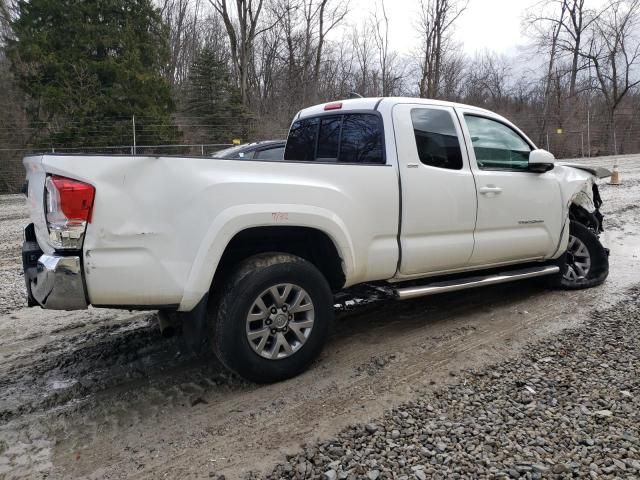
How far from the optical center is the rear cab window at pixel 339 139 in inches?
162

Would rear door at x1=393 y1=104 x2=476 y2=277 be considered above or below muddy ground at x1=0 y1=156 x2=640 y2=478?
above

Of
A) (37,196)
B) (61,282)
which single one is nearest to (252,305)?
(61,282)

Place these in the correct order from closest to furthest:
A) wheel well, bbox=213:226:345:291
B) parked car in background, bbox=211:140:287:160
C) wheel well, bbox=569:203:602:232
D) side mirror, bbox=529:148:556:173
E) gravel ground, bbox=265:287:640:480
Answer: gravel ground, bbox=265:287:640:480, wheel well, bbox=213:226:345:291, side mirror, bbox=529:148:556:173, wheel well, bbox=569:203:602:232, parked car in background, bbox=211:140:287:160

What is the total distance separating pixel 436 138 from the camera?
4.23 meters

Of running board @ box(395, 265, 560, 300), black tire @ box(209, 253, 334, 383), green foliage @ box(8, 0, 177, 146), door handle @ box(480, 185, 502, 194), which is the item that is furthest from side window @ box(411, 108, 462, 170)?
Answer: green foliage @ box(8, 0, 177, 146)

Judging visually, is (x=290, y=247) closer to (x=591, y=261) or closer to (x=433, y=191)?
(x=433, y=191)

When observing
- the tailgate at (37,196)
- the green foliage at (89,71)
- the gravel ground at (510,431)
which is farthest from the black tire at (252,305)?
the green foliage at (89,71)

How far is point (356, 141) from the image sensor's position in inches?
170

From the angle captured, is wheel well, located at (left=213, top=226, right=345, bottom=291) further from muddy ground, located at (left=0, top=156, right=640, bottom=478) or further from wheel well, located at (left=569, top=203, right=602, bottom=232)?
wheel well, located at (left=569, top=203, right=602, bottom=232)

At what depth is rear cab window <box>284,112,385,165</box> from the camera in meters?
4.11

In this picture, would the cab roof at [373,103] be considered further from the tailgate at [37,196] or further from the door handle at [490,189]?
the tailgate at [37,196]

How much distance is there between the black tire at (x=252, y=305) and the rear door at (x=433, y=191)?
84 cm

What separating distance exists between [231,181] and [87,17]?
19.9m

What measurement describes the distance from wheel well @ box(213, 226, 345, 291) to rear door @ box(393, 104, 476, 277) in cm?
58
